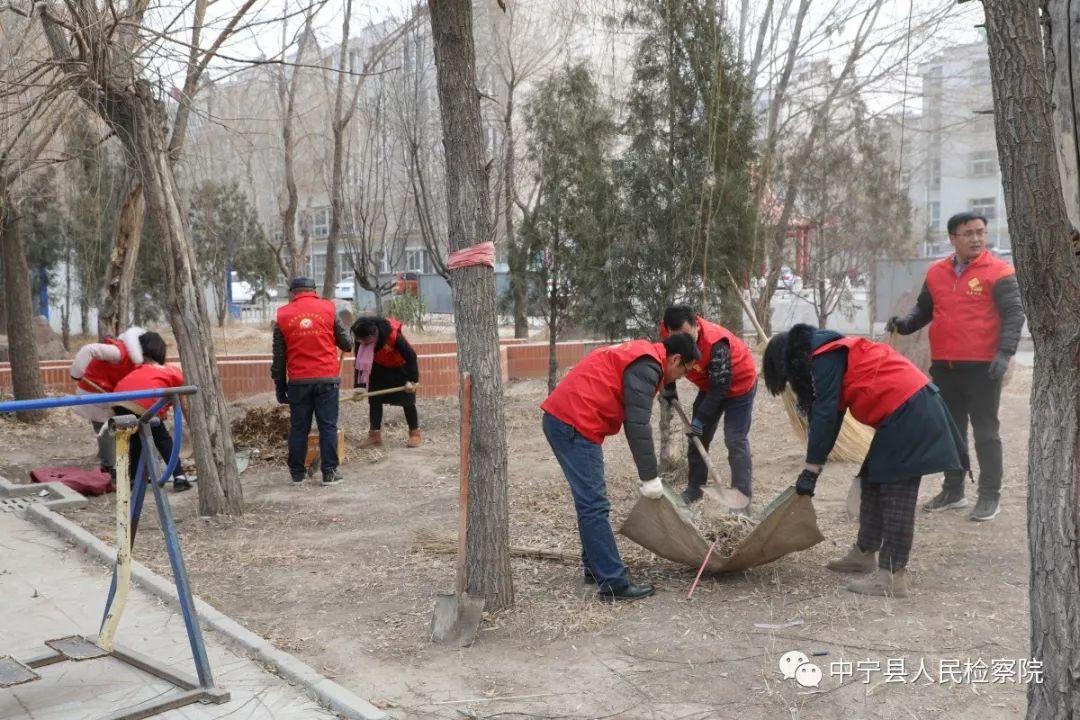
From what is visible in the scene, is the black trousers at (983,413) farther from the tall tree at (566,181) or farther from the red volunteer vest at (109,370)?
the red volunteer vest at (109,370)

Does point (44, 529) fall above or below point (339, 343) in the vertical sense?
below

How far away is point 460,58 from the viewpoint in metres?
4.09

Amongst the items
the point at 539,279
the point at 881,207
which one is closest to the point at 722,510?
the point at 539,279

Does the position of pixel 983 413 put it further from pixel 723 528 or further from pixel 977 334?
pixel 723 528

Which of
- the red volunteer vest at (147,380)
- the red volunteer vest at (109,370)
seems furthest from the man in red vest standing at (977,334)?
the red volunteer vest at (109,370)

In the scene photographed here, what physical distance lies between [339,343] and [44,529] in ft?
8.00

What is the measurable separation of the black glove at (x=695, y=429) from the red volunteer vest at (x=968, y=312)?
146 cm

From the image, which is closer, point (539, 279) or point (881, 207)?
point (539, 279)

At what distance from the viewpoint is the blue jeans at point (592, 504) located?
168 inches

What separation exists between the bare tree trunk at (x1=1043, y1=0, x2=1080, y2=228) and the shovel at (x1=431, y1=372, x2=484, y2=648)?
8.23 feet

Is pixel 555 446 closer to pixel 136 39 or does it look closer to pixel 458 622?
pixel 458 622

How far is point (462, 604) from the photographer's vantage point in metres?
4.00

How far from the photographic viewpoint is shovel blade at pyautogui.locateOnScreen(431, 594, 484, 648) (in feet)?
13.0

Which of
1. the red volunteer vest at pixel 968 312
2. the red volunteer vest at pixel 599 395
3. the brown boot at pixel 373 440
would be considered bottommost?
the brown boot at pixel 373 440
